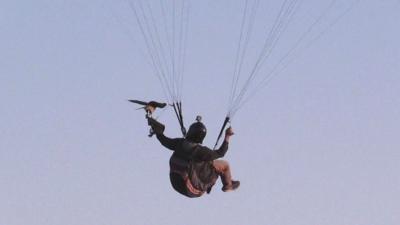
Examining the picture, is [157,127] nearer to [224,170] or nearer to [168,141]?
[168,141]

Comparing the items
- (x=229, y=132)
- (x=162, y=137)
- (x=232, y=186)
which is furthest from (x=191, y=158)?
(x=232, y=186)

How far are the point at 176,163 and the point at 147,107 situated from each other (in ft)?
4.55

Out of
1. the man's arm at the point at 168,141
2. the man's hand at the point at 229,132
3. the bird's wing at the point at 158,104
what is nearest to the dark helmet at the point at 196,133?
the man's arm at the point at 168,141

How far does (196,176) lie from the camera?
2745 cm

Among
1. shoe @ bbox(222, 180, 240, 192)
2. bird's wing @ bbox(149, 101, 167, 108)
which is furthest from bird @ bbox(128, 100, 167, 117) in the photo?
shoe @ bbox(222, 180, 240, 192)

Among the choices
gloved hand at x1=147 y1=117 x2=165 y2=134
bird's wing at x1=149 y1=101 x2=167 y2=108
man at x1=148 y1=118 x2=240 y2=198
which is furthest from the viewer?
bird's wing at x1=149 y1=101 x2=167 y2=108

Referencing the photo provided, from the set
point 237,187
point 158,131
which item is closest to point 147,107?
point 158,131

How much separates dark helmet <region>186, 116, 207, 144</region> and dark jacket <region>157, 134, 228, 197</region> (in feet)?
0.43

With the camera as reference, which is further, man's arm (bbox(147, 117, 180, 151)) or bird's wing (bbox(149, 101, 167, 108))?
bird's wing (bbox(149, 101, 167, 108))

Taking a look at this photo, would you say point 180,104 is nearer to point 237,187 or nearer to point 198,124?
point 198,124

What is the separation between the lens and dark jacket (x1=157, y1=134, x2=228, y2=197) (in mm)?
27203

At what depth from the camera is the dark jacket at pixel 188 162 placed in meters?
27.2

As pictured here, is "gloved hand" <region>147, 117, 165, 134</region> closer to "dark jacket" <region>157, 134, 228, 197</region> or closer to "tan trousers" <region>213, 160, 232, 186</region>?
"dark jacket" <region>157, 134, 228, 197</region>

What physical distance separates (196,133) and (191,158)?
54 cm
